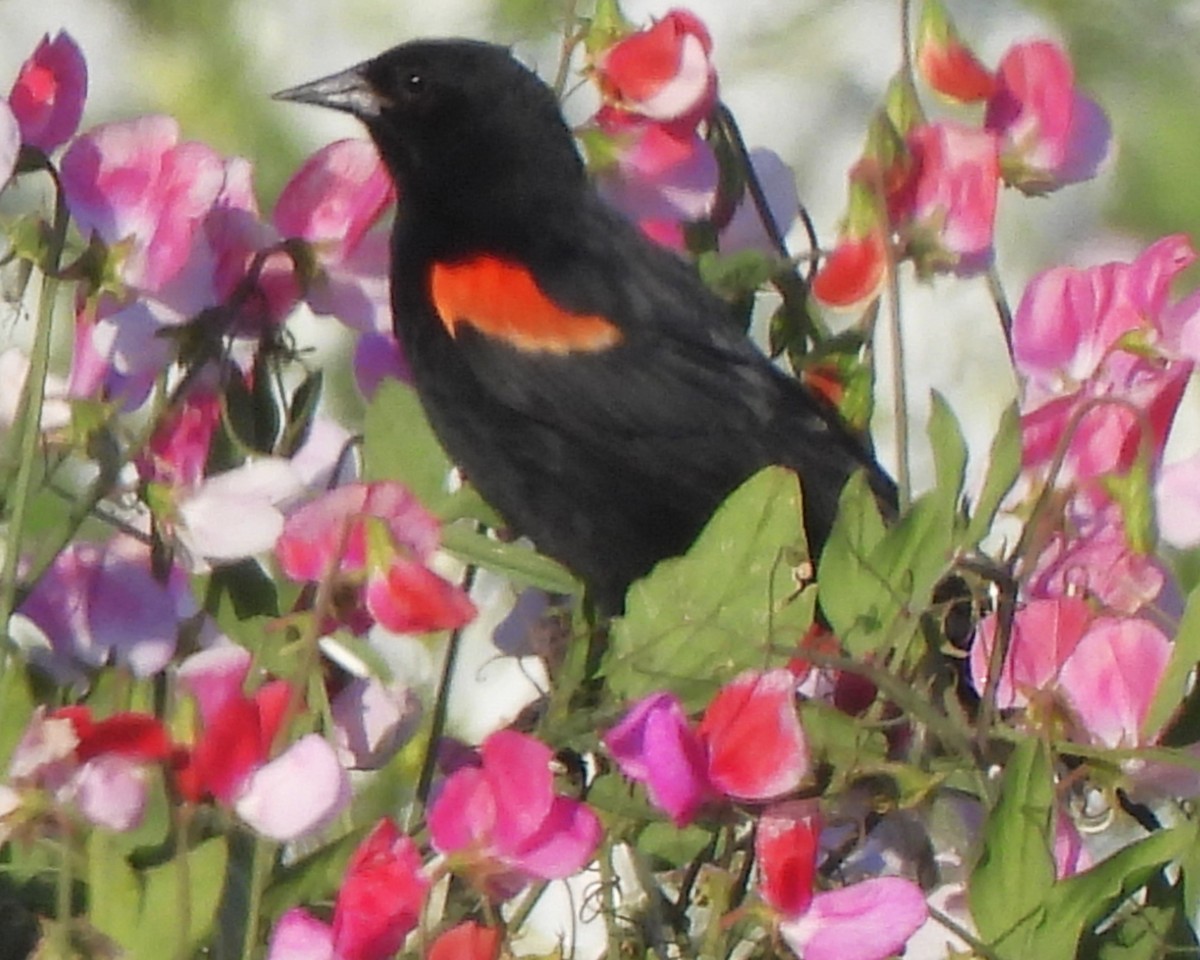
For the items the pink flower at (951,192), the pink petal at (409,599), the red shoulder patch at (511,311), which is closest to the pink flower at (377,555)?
the pink petal at (409,599)

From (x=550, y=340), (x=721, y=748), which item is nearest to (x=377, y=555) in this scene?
(x=721, y=748)

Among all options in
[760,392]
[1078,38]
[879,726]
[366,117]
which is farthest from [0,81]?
[879,726]

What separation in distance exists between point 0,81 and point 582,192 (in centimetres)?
77

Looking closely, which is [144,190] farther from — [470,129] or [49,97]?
[470,129]

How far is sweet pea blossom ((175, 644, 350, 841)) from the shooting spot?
0.58 m

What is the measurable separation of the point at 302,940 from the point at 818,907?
132 millimetres

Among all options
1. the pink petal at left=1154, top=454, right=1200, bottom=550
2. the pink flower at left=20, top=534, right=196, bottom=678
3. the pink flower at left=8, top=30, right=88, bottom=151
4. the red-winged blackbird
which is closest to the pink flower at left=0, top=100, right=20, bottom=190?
the pink flower at left=8, top=30, right=88, bottom=151

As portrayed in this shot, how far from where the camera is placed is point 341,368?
5.53 ft

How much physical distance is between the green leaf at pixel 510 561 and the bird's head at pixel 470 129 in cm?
60

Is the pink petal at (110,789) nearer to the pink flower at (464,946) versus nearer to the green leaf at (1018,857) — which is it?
the pink flower at (464,946)

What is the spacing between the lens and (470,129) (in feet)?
4.63

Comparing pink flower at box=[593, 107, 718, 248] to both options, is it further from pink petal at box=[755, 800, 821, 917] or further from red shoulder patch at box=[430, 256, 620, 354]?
red shoulder patch at box=[430, 256, 620, 354]

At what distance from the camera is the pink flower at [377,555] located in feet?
2.12

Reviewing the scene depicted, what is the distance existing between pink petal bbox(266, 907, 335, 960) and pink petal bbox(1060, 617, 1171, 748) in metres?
0.21
